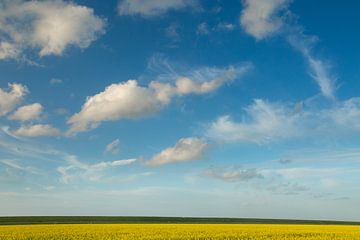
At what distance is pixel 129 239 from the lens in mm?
28859

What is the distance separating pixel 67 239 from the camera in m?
29.2

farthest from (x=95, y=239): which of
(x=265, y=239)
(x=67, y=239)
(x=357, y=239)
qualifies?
(x=357, y=239)

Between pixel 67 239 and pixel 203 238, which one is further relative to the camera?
pixel 203 238

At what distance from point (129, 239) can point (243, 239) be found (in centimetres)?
841

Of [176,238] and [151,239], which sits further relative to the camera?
[176,238]

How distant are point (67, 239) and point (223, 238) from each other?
38.3ft

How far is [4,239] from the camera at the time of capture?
96.7 ft

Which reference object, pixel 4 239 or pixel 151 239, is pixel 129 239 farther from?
pixel 4 239

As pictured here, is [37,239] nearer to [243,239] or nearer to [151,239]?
[151,239]

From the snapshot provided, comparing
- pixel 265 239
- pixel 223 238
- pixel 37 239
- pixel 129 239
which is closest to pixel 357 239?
pixel 265 239

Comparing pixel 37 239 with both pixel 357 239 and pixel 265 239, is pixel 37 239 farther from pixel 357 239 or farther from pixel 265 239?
pixel 357 239

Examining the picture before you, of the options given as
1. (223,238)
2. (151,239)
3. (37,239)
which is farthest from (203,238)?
(37,239)

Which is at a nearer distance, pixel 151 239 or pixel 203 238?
pixel 151 239

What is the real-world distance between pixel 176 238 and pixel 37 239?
10231 millimetres
